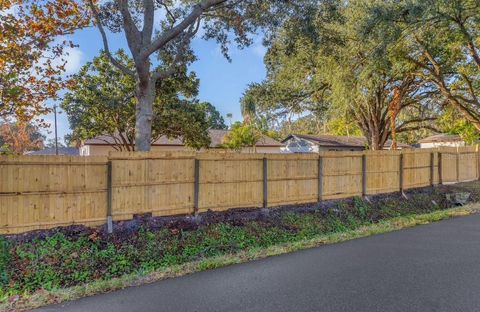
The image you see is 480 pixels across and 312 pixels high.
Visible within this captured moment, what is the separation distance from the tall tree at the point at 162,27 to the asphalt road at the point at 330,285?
5.04 meters

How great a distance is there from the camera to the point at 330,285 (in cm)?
510

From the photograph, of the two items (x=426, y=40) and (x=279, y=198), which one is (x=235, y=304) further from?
(x=426, y=40)

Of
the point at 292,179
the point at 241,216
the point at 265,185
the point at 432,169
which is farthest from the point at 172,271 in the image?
the point at 432,169

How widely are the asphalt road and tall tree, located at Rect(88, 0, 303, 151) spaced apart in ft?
16.5

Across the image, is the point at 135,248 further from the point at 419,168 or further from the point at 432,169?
the point at 432,169

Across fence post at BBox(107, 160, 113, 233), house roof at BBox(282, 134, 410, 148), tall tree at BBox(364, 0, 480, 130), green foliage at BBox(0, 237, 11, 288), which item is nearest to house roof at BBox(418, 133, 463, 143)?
house roof at BBox(282, 134, 410, 148)

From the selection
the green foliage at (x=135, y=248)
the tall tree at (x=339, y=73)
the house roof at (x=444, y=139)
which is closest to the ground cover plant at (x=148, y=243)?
the green foliage at (x=135, y=248)

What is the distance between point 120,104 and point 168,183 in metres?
8.46

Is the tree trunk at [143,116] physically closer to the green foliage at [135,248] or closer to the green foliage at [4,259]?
the green foliage at [135,248]

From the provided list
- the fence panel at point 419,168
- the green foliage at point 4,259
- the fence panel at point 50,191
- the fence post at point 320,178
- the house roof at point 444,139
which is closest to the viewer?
the green foliage at point 4,259

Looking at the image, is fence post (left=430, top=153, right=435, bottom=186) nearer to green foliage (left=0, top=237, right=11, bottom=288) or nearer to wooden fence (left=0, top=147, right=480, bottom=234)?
wooden fence (left=0, top=147, right=480, bottom=234)

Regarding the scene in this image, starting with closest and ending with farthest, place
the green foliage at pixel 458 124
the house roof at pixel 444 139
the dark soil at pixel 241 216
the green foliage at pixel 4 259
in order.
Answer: the green foliage at pixel 4 259 < the dark soil at pixel 241 216 < the green foliage at pixel 458 124 < the house roof at pixel 444 139

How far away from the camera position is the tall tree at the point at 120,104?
15.3 m

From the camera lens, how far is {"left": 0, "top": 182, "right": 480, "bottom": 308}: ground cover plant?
630cm
